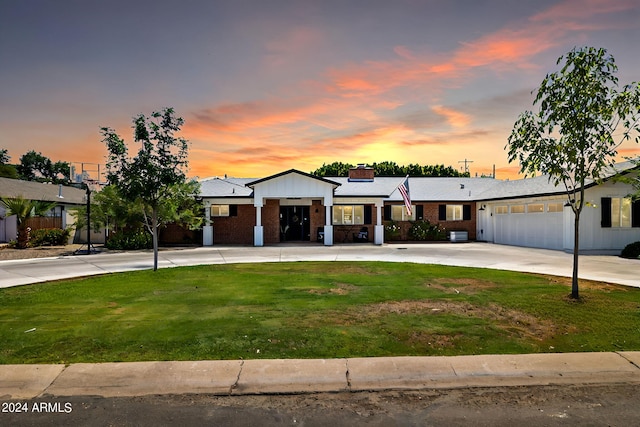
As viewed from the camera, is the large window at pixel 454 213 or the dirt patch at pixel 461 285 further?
the large window at pixel 454 213

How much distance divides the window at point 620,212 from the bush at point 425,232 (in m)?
11.3

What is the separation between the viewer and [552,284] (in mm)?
11461

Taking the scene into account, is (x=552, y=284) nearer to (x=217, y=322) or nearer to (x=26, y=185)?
(x=217, y=322)

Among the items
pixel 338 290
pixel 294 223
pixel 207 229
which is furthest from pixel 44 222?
pixel 338 290

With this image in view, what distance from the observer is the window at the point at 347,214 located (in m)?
30.4

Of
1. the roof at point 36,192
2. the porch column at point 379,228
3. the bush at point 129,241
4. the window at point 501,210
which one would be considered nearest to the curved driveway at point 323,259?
the bush at point 129,241

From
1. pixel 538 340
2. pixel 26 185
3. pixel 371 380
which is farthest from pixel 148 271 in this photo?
pixel 26 185

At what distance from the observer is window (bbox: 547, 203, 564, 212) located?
22247 millimetres

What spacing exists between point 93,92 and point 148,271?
8490mm

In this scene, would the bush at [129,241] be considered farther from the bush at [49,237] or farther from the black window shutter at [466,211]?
the black window shutter at [466,211]

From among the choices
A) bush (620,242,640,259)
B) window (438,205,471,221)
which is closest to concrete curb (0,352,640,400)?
bush (620,242,640,259)

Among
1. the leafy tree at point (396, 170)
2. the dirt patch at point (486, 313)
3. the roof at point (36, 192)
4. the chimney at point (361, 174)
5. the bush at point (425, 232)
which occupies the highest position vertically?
the leafy tree at point (396, 170)

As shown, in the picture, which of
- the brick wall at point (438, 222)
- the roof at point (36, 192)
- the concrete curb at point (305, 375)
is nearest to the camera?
the concrete curb at point (305, 375)

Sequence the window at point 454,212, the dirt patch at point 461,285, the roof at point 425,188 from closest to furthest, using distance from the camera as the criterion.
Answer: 1. the dirt patch at point 461,285
2. the roof at point 425,188
3. the window at point 454,212
